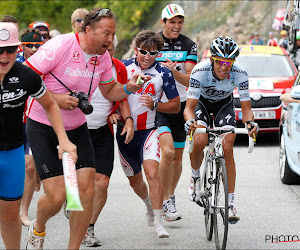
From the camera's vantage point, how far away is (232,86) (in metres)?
7.46

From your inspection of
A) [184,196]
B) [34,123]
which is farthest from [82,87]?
[184,196]

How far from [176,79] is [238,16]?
27.6m

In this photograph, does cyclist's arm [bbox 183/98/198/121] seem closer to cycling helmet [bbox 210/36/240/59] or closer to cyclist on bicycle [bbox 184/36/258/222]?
cyclist on bicycle [bbox 184/36/258/222]

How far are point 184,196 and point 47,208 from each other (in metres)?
4.06

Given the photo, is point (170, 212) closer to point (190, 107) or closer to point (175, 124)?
point (175, 124)

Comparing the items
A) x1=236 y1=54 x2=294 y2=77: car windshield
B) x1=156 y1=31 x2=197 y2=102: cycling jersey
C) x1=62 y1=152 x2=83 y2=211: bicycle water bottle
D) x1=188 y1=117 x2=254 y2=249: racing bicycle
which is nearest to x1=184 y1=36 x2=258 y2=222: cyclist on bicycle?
x1=188 y1=117 x2=254 y2=249: racing bicycle

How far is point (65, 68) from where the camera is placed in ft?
19.6

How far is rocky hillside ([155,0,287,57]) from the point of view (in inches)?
1209

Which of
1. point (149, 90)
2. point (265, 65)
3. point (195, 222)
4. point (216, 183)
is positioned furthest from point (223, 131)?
point (265, 65)

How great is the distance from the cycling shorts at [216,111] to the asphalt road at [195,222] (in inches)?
45.0

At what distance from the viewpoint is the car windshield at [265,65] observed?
51.2ft

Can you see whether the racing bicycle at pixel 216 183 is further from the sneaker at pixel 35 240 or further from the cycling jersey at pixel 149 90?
the sneaker at pixel 35 240

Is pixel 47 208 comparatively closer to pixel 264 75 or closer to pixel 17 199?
pixel 17 199

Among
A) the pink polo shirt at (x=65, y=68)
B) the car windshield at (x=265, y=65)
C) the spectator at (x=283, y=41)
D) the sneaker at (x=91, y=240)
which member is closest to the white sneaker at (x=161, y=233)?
the sneaker at (x=91, y=240)
